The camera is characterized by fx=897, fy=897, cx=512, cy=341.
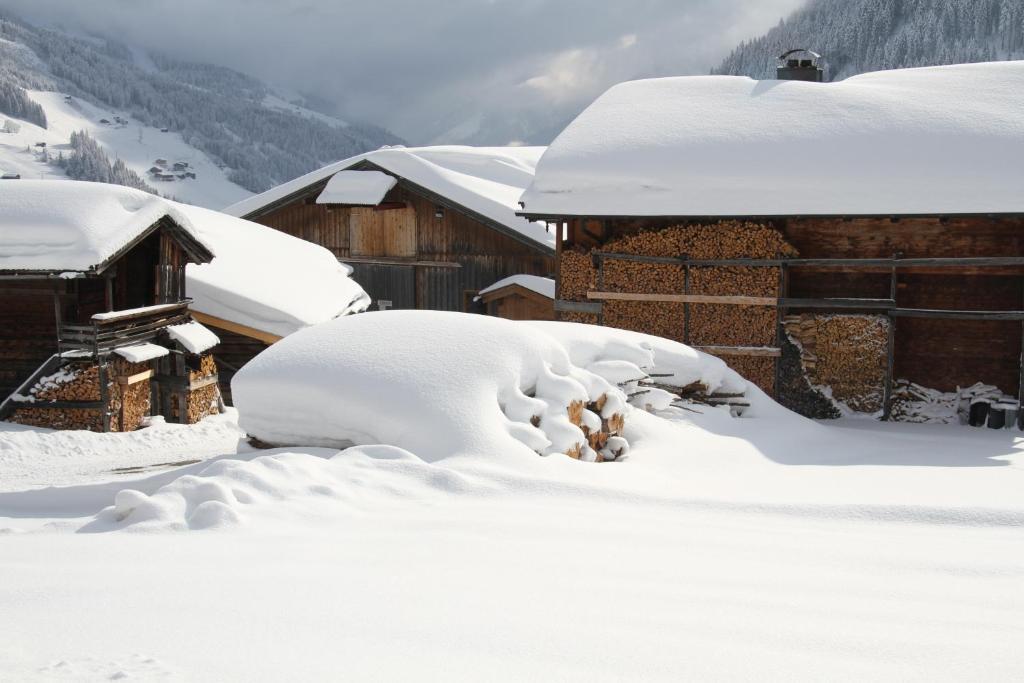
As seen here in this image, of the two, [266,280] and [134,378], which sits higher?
[266,280]

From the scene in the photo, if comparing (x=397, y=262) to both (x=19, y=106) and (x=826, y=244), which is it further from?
(x=19, y=106)

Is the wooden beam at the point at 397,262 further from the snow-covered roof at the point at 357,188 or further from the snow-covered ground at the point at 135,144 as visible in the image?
the snow-covered ground at the point at 135,144

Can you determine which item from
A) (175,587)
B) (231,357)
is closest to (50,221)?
(231,357)

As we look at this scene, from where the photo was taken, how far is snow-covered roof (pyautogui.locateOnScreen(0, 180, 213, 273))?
589 inches

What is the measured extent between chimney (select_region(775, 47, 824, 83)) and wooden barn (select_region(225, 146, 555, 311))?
7.03 metres

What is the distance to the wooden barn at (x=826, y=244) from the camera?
14.0 metres

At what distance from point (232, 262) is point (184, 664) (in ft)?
64.8

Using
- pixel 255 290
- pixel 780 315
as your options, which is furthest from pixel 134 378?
pixel 780 315

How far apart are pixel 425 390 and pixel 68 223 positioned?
11.1m

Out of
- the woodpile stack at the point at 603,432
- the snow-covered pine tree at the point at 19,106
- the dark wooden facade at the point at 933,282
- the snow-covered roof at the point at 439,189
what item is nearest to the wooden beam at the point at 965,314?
the dark wooden facade at the point at 933,282

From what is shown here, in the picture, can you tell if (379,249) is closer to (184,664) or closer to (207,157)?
(184,664)

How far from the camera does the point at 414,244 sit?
2522cm

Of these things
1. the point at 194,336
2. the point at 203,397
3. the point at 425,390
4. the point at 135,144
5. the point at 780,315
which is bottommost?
the point at 203,397

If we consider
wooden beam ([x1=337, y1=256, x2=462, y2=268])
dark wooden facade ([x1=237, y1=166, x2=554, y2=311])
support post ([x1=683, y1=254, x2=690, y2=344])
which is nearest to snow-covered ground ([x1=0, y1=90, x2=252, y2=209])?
dark wooden facade ([x1=237, y1=166, x2=554, y2=311])
